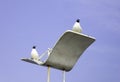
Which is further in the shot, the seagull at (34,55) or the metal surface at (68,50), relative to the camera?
the seagull at (34,55)

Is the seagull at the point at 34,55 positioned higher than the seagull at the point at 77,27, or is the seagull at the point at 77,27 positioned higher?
the seagull at the point at 77,27

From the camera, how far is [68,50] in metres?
13.1

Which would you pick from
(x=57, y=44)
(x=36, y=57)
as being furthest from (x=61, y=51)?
(x=36, y=57)

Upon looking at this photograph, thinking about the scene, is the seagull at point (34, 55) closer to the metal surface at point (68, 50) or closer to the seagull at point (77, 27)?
the metal surface at point (68, 50)

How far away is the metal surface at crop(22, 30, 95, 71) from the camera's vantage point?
12529mm

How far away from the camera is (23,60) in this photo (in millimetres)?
13836

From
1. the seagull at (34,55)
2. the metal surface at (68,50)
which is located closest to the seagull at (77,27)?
the metal surface at (68,50)

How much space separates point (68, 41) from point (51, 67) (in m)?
1.45

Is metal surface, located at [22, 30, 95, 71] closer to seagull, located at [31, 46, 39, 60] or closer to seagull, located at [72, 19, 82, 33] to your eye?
seagull, located at [72, 19, 82, 33]

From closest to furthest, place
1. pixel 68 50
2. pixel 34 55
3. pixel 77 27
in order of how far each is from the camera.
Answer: pixel 77 27, pixel 68 50, pixel 34 55

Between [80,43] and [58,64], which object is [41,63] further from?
[80,43]

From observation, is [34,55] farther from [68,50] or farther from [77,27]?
[77,27]

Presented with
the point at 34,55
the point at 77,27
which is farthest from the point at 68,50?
the point at 34,55

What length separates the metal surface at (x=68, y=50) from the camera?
12.5 metres
